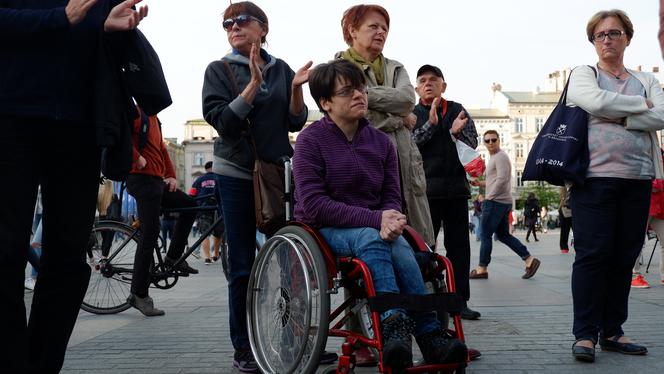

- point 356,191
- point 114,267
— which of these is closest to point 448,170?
point 356,191

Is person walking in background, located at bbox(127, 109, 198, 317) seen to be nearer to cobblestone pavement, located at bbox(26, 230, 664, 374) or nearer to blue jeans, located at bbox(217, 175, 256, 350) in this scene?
cobblestone pavement, located at bbox(26, 230, 664, 374)

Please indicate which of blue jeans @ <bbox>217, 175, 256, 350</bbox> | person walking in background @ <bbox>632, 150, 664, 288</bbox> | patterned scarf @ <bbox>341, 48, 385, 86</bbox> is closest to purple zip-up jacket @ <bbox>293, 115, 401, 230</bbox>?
blue jeans @ <bbox>217, 175, 256, 350</bbox>

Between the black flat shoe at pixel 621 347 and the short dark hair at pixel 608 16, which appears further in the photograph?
the short dark hair at pixel 608 16

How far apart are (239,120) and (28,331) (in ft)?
4.80

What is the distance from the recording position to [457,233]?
545 cm

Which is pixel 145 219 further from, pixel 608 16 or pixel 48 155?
pixel 608 16

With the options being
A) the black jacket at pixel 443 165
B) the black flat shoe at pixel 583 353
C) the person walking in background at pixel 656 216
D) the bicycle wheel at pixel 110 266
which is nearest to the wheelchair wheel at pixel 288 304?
the black flat shoe at pixel 583 353

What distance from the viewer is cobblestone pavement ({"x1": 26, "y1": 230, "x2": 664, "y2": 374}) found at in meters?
3.89

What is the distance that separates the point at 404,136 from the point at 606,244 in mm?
1302

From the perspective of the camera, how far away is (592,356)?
391cm

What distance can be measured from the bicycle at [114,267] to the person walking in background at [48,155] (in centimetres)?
322

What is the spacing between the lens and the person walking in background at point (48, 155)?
277cm

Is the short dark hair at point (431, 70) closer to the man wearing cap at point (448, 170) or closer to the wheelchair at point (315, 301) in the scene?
the man wearing cap at point (448, 170)

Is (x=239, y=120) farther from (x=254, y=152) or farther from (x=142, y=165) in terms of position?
(x=142, y=165)
